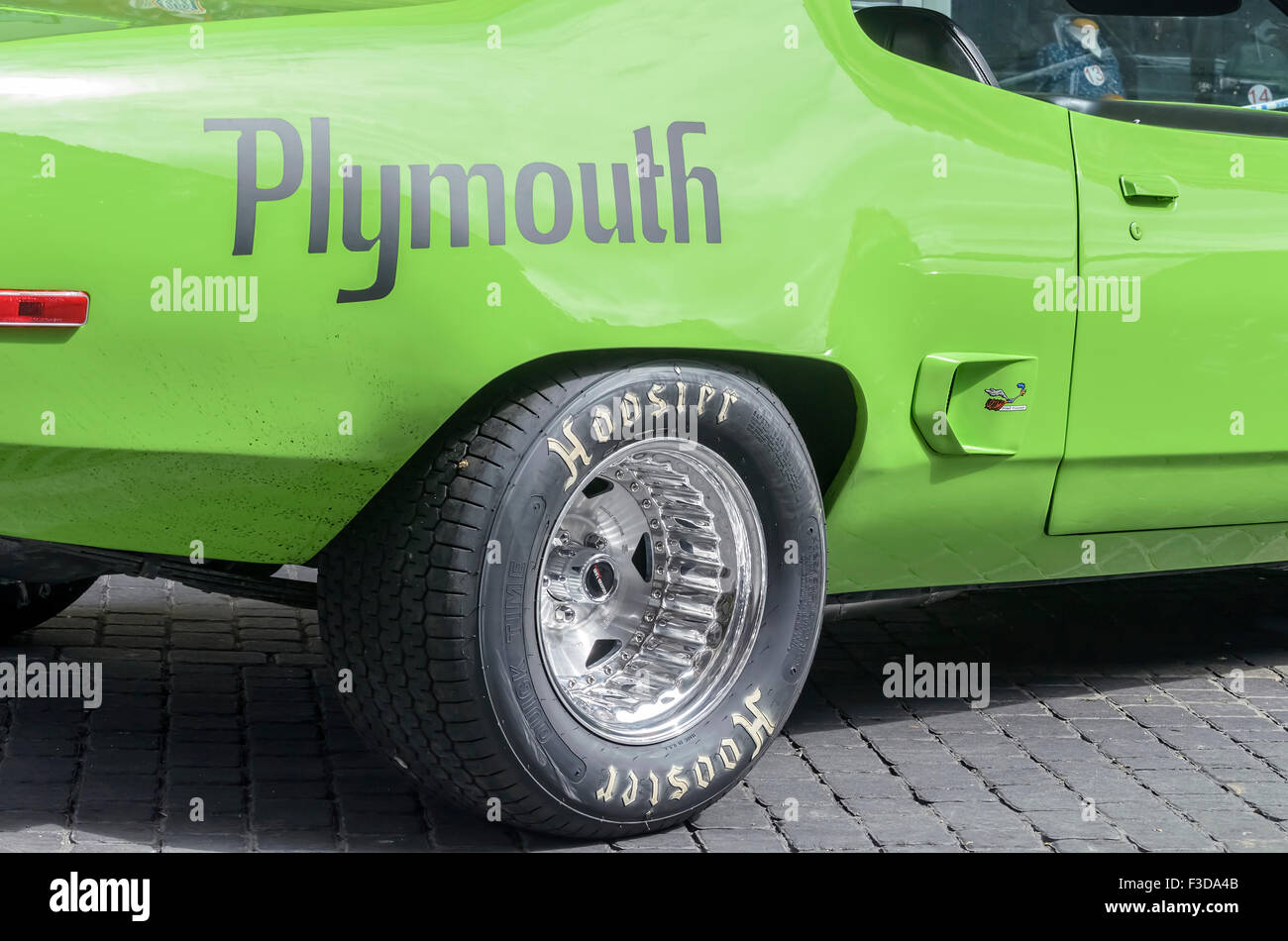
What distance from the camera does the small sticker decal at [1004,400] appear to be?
337 cm

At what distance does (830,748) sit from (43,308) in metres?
2.04

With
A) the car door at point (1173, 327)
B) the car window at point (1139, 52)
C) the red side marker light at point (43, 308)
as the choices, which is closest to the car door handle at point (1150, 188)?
the car door at point (1173, 327)

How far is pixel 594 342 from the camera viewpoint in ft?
9.41

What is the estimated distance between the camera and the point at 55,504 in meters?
2.70

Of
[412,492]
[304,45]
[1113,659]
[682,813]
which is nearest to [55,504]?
[412,492]

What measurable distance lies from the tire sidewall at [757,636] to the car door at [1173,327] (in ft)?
2.25

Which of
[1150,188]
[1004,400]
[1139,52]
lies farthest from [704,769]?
[1139,52]

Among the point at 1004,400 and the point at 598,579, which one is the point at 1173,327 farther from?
the point at 598,579

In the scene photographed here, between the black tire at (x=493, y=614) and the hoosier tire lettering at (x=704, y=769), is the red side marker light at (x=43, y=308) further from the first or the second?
the hoosier tire lettering at (x=704, y=769)

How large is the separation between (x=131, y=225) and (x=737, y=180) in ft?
3.49

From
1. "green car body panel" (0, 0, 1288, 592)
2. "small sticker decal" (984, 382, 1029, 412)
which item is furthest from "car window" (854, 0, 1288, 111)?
"small sticker decal" (984, 382, 1029, 412)

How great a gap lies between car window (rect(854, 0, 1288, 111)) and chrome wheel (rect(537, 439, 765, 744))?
1601 mm

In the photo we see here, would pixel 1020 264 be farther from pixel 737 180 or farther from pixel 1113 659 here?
pixel 1113 659

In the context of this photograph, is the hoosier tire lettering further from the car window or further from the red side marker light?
the car window
